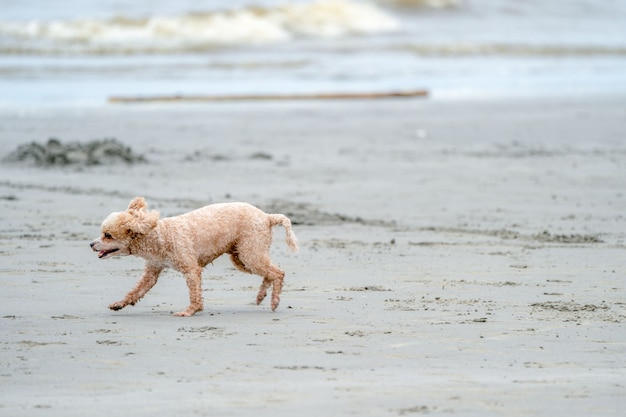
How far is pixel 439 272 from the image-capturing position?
8.48 metres

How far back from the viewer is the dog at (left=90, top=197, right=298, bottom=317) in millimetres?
7016

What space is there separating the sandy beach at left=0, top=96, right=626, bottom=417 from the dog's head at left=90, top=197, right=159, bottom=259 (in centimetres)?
44

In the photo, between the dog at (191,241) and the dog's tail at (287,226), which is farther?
the dog's tail at (287,226)

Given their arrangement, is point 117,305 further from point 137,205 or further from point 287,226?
point 287,226

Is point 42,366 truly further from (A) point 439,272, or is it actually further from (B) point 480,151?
(B) point 480,151

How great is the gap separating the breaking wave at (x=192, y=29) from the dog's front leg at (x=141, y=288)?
28.1 metres

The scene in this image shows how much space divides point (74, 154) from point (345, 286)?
704 cm

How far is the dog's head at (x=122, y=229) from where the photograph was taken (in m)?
6.98

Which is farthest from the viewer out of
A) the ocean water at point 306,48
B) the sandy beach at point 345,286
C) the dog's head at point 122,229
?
the ocean water at point 306,48

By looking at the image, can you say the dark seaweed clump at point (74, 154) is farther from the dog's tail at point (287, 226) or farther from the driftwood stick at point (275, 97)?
the dog's tail at point (287, 226)

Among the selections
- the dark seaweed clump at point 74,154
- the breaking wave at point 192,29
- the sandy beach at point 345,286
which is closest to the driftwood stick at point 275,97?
the sandy beach at point 345,286

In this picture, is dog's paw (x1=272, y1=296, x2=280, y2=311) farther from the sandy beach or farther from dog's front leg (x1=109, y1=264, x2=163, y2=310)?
dog's front leg (x1=109, y1=264, x2=163, y2=310)

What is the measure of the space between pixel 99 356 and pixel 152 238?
3.96ft

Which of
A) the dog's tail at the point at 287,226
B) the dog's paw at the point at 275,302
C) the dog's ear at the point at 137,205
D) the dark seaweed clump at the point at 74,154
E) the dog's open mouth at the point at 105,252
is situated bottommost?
the dark seaweed clump at the point at 74,154
